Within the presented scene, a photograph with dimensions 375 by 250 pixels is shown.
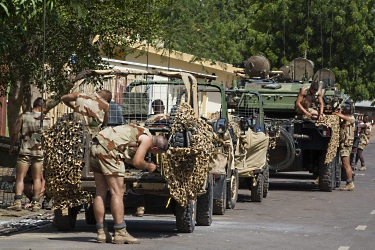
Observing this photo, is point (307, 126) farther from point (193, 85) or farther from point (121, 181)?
point (121, 181)

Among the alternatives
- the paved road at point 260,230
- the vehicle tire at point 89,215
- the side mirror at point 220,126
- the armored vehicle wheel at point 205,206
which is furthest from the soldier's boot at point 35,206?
the side mirror at point 220,126

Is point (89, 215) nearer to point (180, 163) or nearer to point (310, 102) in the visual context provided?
point (180, 163)

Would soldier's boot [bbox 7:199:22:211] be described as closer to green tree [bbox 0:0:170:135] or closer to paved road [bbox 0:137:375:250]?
paved road [bbox 0:137:375:250]

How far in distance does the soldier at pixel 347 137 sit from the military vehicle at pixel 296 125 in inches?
6.7

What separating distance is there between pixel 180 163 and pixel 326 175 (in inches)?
383

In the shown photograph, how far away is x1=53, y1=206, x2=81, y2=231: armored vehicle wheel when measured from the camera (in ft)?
43.9

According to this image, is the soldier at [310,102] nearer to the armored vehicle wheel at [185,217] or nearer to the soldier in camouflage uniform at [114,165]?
the armored vehicle wheel at [185,217]

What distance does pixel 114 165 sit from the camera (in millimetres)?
12070

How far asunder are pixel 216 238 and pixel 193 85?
227 cm

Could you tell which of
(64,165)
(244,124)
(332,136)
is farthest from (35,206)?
(332,136)

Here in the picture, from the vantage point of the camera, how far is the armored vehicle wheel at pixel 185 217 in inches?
518

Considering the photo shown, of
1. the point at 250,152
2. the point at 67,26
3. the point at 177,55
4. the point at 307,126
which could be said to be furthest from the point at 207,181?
the point at 177,55

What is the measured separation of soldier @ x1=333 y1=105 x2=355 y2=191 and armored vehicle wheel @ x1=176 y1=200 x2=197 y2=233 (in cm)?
959

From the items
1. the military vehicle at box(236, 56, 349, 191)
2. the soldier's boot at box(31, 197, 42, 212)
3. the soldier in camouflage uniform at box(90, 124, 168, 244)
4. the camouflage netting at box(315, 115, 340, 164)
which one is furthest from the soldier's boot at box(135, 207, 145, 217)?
the camouflage netting at box(315, 115, 340, 164)
